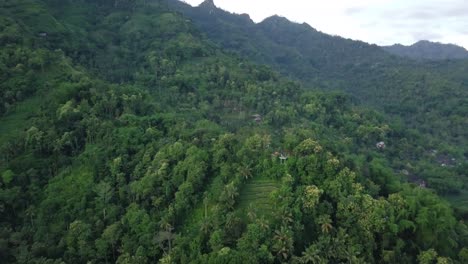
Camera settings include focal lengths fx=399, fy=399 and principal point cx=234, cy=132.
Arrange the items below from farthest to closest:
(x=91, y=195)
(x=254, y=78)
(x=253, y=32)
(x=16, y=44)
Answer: (x=253, y=32), (x=254, y=78), (x=16, y=44), (x=91, y=195)

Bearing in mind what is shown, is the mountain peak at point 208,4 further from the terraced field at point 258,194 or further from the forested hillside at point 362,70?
the terraced field at point 258,194

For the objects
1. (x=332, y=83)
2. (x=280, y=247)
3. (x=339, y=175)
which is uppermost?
(x=339, y=175)

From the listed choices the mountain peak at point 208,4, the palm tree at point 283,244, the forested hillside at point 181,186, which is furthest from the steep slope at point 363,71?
the palm tree at point 283,244

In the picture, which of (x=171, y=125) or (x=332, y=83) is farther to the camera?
(x=332, y=83)

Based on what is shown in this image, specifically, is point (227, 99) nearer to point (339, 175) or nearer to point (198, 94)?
point (198, 94)

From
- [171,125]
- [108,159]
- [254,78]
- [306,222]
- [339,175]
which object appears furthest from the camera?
[254,78]

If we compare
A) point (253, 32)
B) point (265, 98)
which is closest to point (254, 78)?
point (265, 98)
